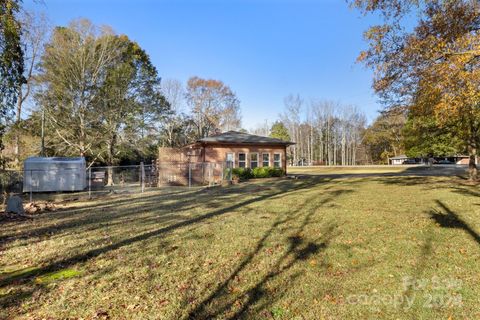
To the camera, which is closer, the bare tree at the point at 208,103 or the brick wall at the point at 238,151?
the brick wall at the point at 238,151

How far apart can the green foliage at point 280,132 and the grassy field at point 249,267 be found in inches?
2096

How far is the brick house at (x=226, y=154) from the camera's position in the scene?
22580 millimetres

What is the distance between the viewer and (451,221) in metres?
6.88

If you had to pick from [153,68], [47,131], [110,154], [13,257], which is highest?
[153,68]

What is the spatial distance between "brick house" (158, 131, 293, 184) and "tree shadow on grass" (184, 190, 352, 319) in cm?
1614

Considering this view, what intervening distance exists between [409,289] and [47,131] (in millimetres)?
29572

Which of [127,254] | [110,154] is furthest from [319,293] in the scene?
[110,154]

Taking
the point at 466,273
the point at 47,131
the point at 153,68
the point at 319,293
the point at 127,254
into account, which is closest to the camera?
the point at 319,293

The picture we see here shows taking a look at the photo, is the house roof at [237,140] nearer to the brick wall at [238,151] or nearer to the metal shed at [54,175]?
the brick wall at [238,151]

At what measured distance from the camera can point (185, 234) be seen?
639 cm

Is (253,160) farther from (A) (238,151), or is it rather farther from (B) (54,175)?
(B) (54,175)

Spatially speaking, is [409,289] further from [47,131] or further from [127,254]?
[47,131]

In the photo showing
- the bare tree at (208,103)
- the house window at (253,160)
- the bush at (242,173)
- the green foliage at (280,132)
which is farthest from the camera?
the green foliage at (280,132)

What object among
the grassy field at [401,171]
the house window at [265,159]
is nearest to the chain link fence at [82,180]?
the house window at [265,159]
